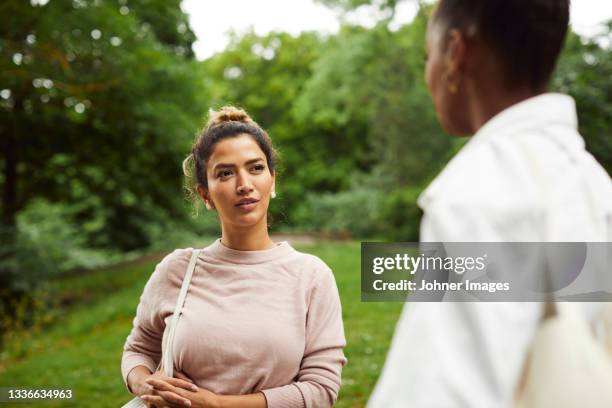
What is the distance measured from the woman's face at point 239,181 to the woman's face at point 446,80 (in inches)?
40.4

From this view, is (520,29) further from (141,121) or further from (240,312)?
(141,121)

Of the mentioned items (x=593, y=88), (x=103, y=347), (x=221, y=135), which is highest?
(x=593, y=88)

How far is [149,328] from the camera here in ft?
7.00

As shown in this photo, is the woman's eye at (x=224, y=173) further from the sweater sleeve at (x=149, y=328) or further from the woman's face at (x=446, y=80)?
the woman's face at (x=446, y=80)

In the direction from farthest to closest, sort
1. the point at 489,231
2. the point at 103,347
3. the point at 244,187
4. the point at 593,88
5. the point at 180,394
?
the point at 103,347 < the point at 593,88 < the point at 244,187 < the point at 180,394 < the point at 489,231

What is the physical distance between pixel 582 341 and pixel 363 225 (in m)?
22.8

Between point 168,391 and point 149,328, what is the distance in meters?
0.30

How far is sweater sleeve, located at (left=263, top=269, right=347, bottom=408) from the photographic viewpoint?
1917mm

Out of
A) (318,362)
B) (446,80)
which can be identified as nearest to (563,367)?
(446,80)

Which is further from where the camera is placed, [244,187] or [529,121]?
[244,187]

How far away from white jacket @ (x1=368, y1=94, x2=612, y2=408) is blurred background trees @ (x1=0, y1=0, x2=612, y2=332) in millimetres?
1693

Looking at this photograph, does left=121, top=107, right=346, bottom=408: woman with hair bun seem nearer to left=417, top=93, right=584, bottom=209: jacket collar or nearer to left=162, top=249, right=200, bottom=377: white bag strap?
left=162, top=249, right=200, bottom=377: white bag strap

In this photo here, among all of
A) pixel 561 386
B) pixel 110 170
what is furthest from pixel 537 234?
pixel 110 170

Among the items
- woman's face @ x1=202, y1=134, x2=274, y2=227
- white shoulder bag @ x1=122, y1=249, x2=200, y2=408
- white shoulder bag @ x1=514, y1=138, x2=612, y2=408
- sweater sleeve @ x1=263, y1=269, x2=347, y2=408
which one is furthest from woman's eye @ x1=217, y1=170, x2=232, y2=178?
white shoulder bag @ x1=514, y1=138, x2=612, y2=408
